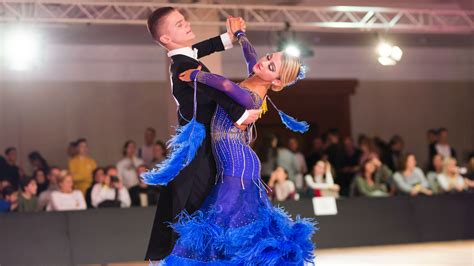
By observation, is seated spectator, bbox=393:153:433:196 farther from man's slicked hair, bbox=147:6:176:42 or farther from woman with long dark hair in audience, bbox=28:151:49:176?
man's slicked hair, bbox=147:6:176:42

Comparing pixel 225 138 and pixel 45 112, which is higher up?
pixel 45 112

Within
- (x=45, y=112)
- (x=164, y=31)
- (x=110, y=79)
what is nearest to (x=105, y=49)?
(x=110, y=79)

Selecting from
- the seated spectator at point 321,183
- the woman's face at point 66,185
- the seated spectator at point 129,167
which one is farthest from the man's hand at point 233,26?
the seated spectator at point 129,167

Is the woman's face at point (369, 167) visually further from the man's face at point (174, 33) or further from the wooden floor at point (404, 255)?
the man's face at point (174, 33)

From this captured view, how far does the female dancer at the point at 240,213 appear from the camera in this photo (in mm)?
3158

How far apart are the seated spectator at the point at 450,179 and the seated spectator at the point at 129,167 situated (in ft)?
13.5

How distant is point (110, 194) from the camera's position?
29.0 feet

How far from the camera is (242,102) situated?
3.22 metres

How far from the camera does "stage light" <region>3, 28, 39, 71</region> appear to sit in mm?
10102

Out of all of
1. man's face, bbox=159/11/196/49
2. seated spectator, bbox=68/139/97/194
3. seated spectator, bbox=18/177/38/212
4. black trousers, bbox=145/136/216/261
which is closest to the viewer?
A: black trousers, bbox=145/136/216/261

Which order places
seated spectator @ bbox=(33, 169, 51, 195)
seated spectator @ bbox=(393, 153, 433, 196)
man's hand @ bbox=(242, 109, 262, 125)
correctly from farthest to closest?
seated spectator @ bbox=(393, 153, 433, 196), seated spectator @ bbox=(33, 169, 51, 195), man's hand @ bbox=(242, 109, 262, 125)

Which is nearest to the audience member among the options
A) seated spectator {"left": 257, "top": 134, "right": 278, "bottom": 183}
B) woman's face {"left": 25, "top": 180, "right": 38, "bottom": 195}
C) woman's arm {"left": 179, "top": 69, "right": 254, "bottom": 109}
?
seated spectator {"left": 257, "top": 134, "right": 278, "bottom": 183}

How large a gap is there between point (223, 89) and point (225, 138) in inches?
10.1

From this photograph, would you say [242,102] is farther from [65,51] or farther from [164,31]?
[65,51]
